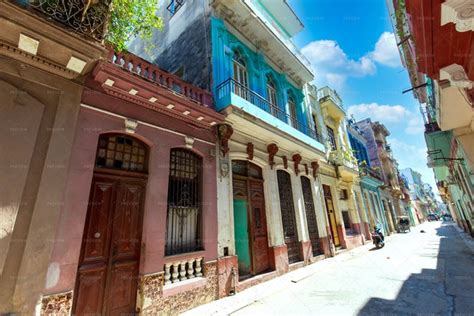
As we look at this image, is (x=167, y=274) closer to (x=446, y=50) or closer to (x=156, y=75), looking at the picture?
(x=156, y=75)

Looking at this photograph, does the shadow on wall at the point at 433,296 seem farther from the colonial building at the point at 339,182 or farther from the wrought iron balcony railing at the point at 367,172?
the wrought iron balcony railing at the point at 367,172

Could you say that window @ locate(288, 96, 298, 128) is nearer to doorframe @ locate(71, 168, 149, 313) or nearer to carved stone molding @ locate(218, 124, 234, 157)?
carved stone molding @ locate(218, 124, 234, 157)

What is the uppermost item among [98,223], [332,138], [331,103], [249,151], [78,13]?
[331,103]

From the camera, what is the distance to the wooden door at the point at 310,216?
369 inches

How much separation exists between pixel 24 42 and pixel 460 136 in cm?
1146

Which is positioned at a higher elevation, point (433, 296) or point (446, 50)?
point (446, 50)

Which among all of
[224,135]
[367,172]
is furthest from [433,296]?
[367,172]

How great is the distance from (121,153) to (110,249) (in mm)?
1867

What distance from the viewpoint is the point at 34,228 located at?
309 cm

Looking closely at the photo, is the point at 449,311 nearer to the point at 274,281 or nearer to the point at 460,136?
the point at 274,281

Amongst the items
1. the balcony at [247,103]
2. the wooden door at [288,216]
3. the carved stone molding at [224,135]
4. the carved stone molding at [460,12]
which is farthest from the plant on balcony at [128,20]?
the wooden door at [288,216]

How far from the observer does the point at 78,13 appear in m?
3.56

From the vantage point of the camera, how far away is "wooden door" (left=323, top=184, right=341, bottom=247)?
36.6 ft

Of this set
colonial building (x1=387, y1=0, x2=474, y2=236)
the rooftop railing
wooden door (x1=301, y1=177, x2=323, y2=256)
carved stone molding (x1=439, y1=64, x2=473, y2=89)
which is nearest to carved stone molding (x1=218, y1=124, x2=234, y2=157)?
the rooftop railing
